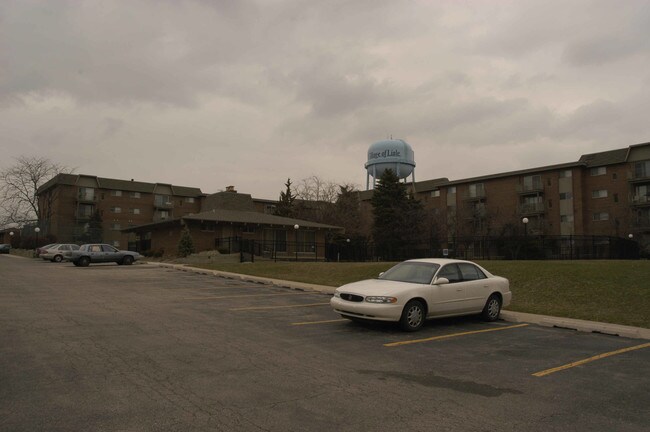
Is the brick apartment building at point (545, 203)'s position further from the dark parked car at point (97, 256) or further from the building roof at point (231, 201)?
the dark parked car at point (97, 256)

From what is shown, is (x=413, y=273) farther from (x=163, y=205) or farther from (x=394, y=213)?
(x=163, y=205)

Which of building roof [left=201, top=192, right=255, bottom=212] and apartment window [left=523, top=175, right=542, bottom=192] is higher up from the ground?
apartment window [left=523, top=175, right=542, bottom=192]

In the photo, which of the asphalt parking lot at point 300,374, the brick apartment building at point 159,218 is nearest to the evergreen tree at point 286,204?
the brick apartment building at point 159,218

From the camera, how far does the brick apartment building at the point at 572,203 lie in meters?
52.9

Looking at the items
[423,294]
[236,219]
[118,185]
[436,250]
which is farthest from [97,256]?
[118,185]

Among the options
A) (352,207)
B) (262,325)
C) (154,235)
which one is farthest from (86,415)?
(352,207)

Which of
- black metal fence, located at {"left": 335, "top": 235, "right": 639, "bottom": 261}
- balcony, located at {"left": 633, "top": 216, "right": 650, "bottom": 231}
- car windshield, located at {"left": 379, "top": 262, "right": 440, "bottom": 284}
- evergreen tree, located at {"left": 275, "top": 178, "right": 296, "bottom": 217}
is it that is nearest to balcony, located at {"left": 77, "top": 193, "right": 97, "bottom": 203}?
evergreen tree, located at {"left": 275, "top": 178, "right": 296, "bottom": 217}

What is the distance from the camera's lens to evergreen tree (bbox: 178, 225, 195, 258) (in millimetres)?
35188

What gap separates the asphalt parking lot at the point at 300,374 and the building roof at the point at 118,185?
6956cm

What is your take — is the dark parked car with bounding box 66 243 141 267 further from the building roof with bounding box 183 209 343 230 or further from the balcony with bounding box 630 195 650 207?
the balcony with bounding box 630 195 650 207

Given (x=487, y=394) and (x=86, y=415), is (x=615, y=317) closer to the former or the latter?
(x=487, y=394)

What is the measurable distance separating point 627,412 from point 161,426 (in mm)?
4776

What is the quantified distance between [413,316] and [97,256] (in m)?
27.8

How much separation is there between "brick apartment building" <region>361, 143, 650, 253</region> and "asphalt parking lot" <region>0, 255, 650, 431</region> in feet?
143
